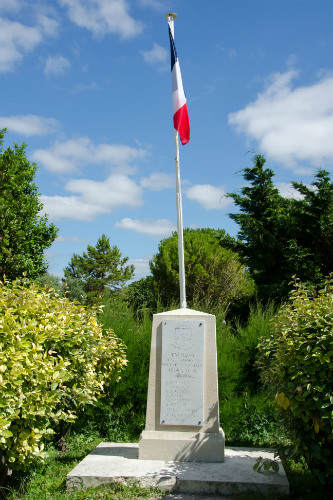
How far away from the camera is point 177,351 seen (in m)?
4.90

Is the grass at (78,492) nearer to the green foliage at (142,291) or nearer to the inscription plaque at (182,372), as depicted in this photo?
the inscription plaque at (182,372)

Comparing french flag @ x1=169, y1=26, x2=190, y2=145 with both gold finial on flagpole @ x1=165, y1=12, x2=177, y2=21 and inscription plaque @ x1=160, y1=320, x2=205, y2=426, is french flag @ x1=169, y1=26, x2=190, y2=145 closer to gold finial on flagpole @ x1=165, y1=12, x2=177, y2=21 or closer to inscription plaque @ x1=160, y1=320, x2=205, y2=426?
gold finial on flagpole @ x1=165, y1=12, x2=177, y2=21

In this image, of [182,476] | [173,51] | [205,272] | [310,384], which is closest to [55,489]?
[182,476]

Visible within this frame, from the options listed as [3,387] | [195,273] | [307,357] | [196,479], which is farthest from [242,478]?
[195,273]

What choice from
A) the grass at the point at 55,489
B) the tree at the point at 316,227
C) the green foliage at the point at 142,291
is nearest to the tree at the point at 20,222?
the tree at the point at 316,227

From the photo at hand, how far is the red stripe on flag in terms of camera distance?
19.6 feet

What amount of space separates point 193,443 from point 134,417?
1742 millimetres

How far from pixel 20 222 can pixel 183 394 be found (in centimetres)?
963

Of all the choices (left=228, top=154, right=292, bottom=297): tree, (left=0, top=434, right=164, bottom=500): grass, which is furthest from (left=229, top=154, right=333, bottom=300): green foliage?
(left=0, top=434, right=164, bottom=500): grass

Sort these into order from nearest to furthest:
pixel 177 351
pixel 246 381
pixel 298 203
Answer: pixel 177 351 < pixel 246 381 < pixel 298 203

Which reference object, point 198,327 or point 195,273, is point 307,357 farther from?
point 195,273

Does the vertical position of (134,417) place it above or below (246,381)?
below

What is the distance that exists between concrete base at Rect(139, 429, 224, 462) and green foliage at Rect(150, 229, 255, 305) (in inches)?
680

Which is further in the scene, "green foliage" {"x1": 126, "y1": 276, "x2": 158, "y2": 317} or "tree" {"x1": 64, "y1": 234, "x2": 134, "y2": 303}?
"tree" {"x1": 64, "y1": 234, "x2": 134, "y2": 303}
